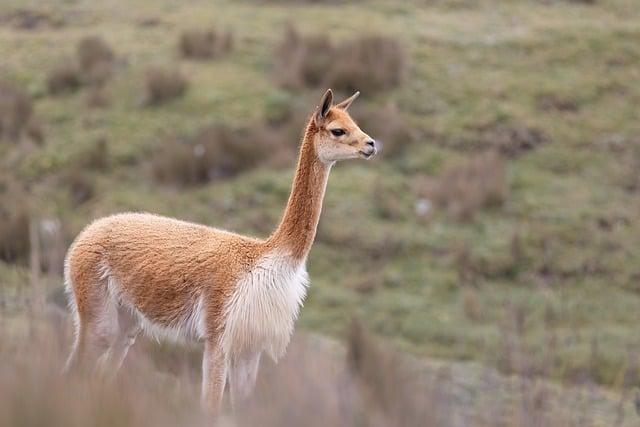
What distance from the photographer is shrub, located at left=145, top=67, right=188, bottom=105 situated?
1401cm

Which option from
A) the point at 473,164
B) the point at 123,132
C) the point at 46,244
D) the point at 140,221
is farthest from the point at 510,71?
the point at 140,221

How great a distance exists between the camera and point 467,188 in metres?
12.4

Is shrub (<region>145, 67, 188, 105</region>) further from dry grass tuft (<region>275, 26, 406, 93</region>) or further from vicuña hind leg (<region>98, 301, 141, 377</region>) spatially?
vicuña hind leg (<region>98, 301, 141, 377</region>)

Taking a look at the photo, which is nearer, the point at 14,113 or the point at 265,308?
the point at 265,308

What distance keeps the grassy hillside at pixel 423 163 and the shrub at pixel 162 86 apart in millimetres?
90

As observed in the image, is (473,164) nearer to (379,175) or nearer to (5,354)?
(379,175)

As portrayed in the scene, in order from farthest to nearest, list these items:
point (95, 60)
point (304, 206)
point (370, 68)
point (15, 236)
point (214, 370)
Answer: point (95, 60) → point (370, 68) → point (15, 236) → point (304, 206) → point (214, 370)

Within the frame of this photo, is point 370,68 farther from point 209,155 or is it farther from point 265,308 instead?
point 265,308

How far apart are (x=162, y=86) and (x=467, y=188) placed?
3850 millimetres

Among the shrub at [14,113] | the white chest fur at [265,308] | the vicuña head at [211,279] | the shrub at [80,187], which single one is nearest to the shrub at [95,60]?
the shrub at [14,113]

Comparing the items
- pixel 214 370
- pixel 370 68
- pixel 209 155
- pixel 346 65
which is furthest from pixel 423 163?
pixel 214 370

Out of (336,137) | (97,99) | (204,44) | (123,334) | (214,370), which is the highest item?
(336,137)

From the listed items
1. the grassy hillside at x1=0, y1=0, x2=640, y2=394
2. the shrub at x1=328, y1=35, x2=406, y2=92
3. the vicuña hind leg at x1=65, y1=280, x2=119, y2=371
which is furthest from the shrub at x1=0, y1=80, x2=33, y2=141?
the vicuña hind leg at x1=65, y1=280, x2=119, y2=371

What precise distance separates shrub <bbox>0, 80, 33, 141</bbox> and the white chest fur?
27.7 ft
